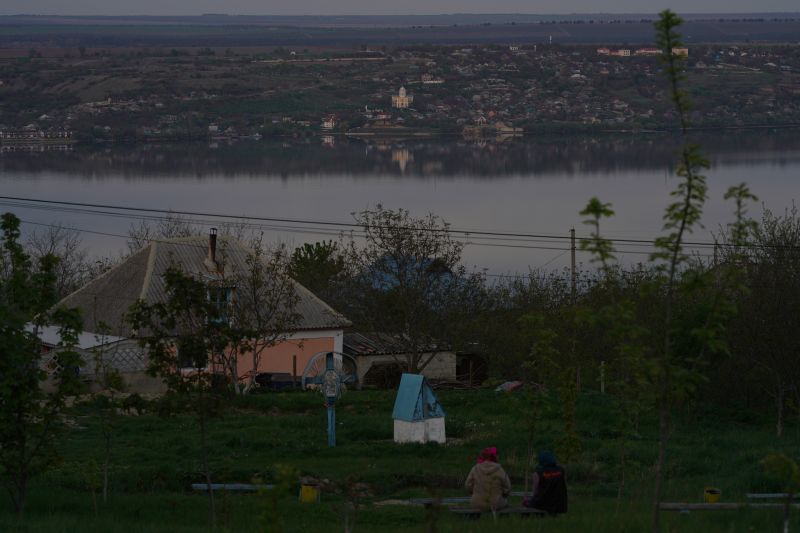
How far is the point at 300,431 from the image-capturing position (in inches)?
677

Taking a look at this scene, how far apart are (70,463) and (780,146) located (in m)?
93.9

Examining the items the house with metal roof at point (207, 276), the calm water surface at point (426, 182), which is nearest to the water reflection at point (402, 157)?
the calm water surface at point (426, 182)

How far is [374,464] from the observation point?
14.6 metres

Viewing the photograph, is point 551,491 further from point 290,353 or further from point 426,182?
point 426,182

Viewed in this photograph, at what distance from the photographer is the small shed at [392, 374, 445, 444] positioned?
16125 millimetres

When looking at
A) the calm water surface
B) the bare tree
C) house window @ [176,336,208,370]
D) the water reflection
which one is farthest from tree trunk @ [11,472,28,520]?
the water reflection

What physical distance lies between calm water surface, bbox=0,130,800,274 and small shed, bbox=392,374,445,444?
82.5 feet

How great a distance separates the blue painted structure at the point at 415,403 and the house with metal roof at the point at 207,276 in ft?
30.9

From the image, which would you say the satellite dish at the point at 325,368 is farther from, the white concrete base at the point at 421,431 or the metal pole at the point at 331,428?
the metal pole at the point at 331,428

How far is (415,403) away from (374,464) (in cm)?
167

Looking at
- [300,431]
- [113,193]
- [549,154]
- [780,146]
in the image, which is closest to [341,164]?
[549,154]

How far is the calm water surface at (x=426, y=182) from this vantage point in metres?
54.1

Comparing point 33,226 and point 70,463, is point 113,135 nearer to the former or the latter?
point 33,226

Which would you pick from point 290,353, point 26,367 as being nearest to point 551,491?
point 26,367
